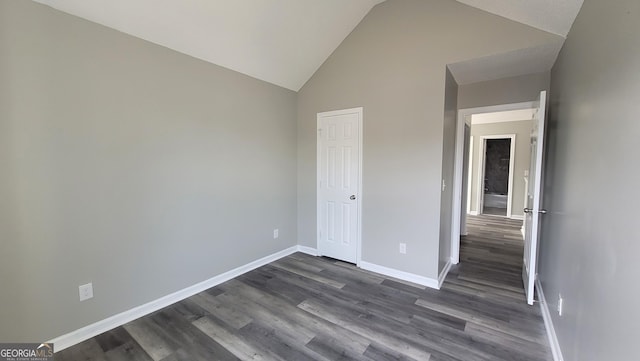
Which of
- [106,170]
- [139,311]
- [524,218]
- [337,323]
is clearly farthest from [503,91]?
[139,311]

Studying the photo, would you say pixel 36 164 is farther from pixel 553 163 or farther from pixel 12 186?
pixel 553 163

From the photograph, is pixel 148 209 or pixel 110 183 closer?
pixel 110 183

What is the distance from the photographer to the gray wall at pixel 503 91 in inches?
117

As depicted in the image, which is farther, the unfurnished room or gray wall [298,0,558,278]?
gray wall [298,0,558,278]

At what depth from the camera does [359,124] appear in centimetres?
329

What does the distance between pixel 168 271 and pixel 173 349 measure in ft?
2.61

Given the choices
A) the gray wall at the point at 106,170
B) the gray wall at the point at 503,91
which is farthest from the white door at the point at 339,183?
the gray wall at the point at 503,91

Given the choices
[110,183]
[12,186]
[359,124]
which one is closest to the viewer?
[12,186]

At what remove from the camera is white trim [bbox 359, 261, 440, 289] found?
2.88 metres

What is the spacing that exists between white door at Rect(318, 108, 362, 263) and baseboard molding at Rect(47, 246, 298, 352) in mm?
1068

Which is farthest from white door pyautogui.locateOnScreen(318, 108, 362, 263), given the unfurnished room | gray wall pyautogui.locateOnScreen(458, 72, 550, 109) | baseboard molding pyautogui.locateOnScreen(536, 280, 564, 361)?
baseboard molding pyautogui.locateOnScreen(536, 280, 564, 361)

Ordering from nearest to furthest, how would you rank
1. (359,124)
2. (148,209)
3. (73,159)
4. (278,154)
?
(73,159), (148,209), (359,124), (278,154)

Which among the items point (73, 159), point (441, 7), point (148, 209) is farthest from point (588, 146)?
point (73, 159)

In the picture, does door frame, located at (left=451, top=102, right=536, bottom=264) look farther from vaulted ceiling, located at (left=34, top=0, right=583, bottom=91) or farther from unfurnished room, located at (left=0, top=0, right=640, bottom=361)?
vaulted ceiling, located at (left=34, top=0, right=583, bottom=91)
